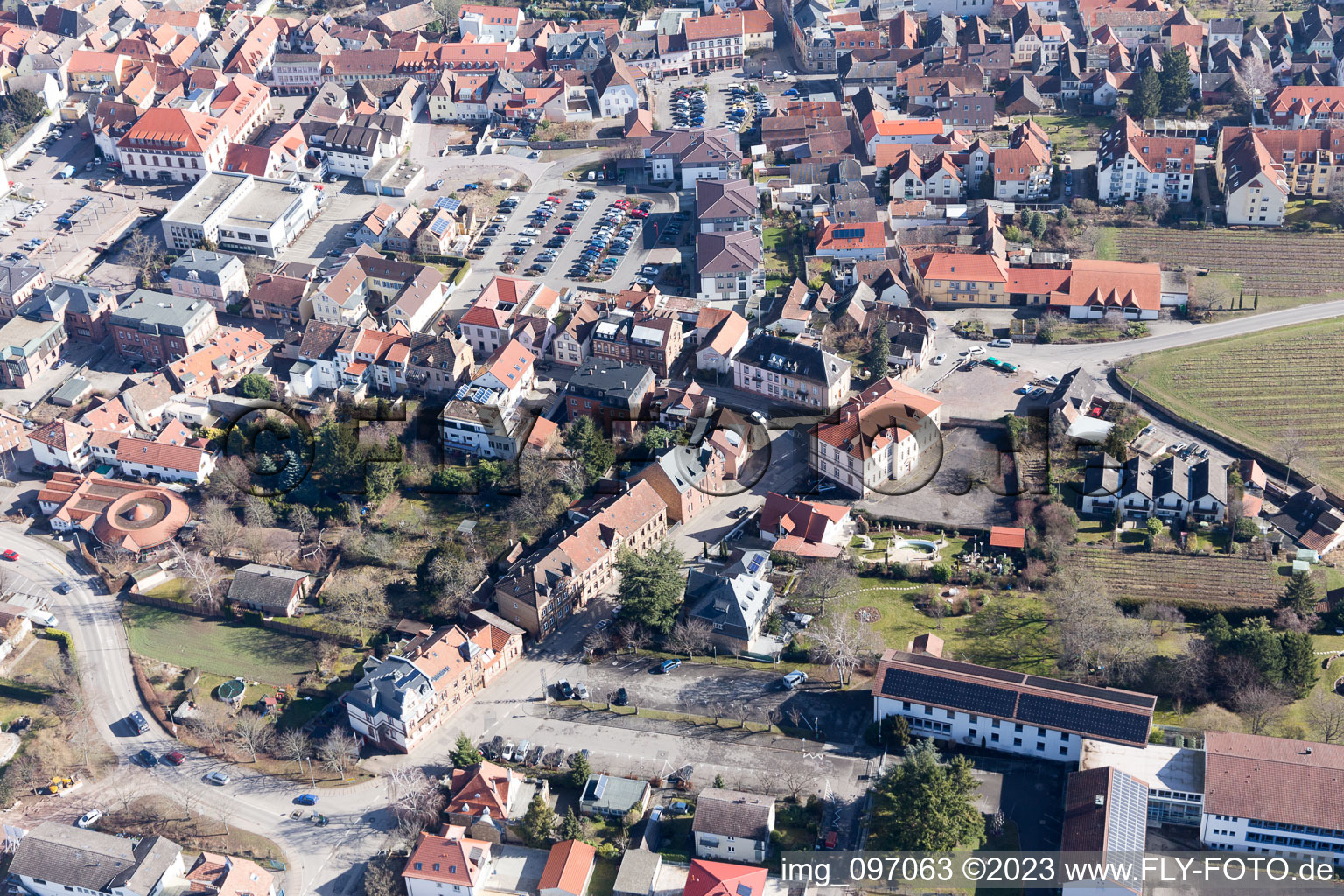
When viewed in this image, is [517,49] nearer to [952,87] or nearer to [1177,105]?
[952,87]

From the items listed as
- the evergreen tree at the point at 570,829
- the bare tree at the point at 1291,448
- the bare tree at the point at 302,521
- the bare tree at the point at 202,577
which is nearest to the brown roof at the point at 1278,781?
the bare tree at the point at 1291,448

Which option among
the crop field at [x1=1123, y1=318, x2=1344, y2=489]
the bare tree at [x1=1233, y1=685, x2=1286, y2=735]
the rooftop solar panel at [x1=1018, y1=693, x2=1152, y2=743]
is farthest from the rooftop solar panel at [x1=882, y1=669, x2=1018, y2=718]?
the crop field at [x1=1123, y1=318, x2=1344, y2=489]

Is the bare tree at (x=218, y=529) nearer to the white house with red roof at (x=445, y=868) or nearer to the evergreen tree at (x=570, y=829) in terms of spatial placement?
the white house with red roof at (x=445, y=868)

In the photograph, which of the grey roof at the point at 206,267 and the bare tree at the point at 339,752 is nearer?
the bare tree at the point at 339,752

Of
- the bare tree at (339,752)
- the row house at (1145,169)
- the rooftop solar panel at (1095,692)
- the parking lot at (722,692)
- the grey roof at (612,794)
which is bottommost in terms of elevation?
the bare tree at (339,752)

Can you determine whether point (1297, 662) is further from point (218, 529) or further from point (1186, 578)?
point (218, 529)

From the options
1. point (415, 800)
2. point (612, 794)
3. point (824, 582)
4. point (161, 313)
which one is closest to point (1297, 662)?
point (824, 582)
